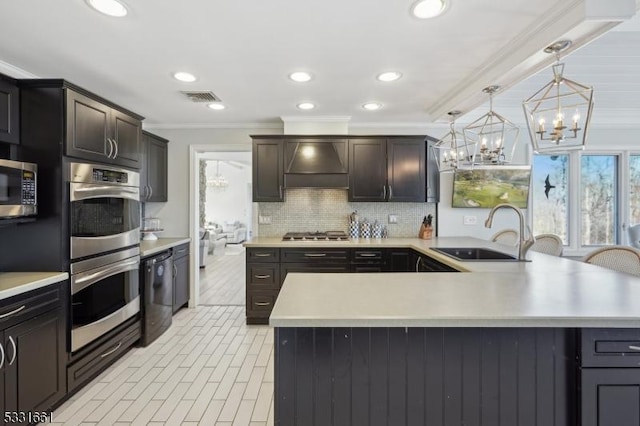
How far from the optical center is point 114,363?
111 inches

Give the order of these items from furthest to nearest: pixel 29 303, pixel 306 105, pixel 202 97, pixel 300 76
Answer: pixel 306 105 → pixel 202 97 → pixel 300 76 → pixel 29 303

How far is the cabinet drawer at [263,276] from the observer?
372cm

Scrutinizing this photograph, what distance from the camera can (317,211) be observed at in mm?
4332

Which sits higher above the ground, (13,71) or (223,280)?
(13,71)

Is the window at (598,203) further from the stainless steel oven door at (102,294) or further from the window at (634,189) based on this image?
the stainless steel oven door at (102,294)

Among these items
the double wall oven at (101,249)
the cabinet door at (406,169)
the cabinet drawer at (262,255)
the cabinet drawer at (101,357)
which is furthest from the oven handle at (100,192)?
the cabinet door at (406,169)

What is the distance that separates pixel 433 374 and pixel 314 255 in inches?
95.8

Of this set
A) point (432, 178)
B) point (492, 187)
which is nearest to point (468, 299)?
point (432, 178)

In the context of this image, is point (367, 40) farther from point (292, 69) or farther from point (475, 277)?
point (475, 277)

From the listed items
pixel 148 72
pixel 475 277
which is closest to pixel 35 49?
pixel 148 72

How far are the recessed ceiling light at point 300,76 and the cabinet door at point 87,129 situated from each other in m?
1.58

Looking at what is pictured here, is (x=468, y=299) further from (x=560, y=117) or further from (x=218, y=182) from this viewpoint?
(x=218, y=182)


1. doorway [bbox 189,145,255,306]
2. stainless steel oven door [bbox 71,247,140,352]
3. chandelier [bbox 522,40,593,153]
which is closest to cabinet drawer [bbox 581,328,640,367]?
chandelier [bbox 522,40,593,153]

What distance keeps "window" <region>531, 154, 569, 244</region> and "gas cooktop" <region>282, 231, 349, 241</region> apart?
2.73 meters
